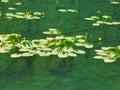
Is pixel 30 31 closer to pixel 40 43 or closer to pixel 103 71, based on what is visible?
pixel 40 43

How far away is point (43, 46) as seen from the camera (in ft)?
9.22

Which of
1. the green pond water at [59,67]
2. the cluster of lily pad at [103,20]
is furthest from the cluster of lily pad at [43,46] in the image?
the cluster of lily pad at [103,20]

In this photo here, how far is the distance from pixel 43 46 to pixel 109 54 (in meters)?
0.53

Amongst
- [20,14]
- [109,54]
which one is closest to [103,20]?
[20,14]

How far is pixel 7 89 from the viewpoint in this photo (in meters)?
2.17

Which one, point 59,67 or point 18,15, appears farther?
point 18,15

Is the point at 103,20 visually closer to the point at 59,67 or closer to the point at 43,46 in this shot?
the point at 43,46

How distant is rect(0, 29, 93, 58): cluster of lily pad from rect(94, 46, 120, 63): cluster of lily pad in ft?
0.41

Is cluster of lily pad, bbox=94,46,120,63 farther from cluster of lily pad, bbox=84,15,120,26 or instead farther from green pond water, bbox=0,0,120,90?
cluster of lily pad, bbox=84,15,120,26

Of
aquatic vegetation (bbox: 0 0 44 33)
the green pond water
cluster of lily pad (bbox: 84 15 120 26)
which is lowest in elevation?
the green pond water

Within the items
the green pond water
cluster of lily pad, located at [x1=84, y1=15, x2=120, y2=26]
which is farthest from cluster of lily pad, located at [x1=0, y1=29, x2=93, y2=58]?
cluster of lily pad, located at [x1=84, y1=15, x2=120, y2=26]

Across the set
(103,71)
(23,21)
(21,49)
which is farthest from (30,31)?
(103,71)

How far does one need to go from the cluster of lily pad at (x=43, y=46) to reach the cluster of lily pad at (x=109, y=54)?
0.12 metres

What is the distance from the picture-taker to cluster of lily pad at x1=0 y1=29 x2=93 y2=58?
2703 millimetres
